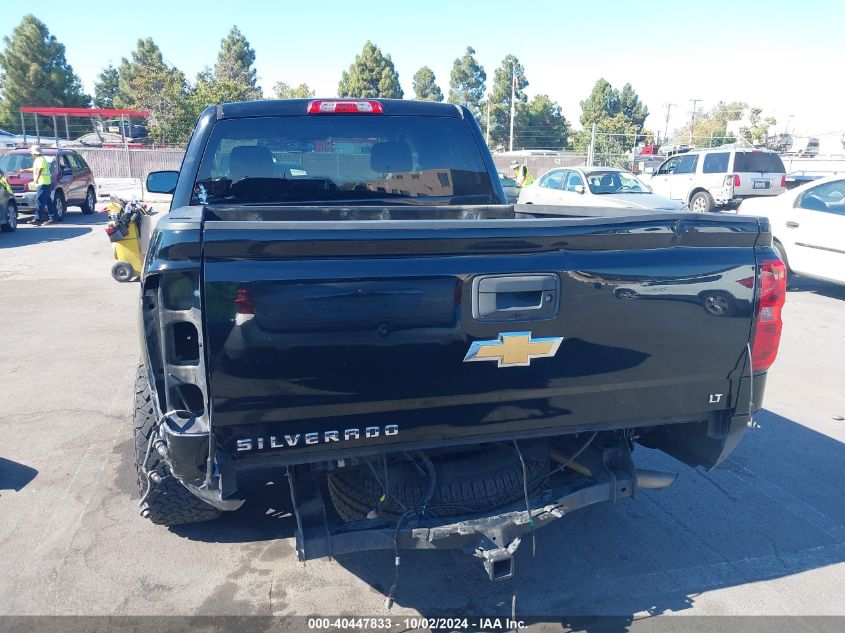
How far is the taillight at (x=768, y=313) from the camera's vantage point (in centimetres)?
278

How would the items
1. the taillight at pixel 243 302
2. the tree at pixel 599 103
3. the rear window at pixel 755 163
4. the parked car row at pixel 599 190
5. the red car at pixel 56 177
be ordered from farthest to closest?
the tree at pixel 599 103
the rear window at pixel 755 163
the red car at pixel 56 177
the parked car row at pixel 599 190
the taillight at pixel 243 302

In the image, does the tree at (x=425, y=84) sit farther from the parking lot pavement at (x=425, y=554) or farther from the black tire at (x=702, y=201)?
the parking lot pavement at (x=425, y=554)

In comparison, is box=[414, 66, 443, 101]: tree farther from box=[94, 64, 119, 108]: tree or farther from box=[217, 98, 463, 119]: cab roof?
box=[217, 98, 463, 119]: cab roof

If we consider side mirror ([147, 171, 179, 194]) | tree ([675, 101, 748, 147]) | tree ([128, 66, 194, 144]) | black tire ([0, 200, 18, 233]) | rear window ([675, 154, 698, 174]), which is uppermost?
tree ([675, 101, 748, 147])

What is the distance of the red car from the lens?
17047 millimetres

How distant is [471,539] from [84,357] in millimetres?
5364

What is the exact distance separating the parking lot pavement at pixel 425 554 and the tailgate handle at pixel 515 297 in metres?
1.13

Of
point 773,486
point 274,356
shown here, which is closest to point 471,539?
point 274,356

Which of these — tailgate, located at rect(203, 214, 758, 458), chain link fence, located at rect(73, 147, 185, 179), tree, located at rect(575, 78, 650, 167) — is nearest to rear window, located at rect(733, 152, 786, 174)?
tailgate, located at rect(203, 214, 758, 458)

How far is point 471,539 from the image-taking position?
103 inches

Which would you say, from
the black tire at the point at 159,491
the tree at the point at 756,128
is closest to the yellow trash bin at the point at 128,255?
the black tire at the point at 159,491

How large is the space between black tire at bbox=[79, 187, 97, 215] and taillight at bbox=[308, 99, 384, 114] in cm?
1770

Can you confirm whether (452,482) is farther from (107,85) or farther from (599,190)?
(107,85)

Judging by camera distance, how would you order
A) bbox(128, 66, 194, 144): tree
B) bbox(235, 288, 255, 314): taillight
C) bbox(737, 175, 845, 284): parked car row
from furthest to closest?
bbox(128, 66, 194, 144): tree
bbox(737, 175, 845, 284): parked car row
bbox(235, 288, 255, 314): taillight
